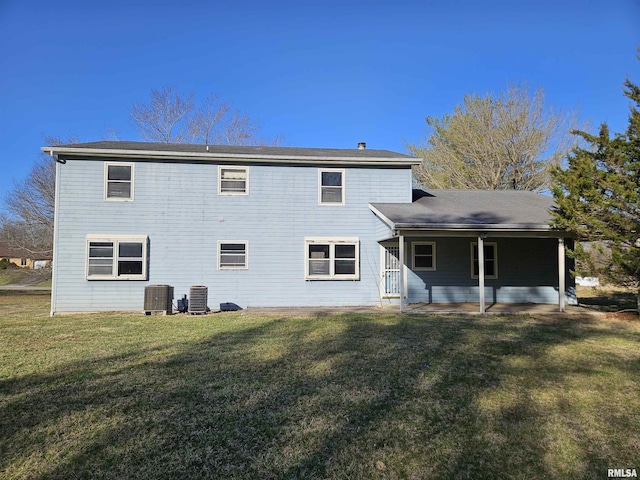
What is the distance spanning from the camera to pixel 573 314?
35.6ft

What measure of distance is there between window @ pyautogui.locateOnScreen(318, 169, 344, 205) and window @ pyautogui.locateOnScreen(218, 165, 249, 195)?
2.36 meters

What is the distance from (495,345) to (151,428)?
5.72 metres

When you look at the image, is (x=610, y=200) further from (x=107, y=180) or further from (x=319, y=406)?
(x=107, y=180)

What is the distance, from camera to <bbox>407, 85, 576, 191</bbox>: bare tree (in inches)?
876

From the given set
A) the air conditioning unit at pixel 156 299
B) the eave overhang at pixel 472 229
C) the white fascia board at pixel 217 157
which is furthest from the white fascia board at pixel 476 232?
the air conditioning unit at pixel 156 299

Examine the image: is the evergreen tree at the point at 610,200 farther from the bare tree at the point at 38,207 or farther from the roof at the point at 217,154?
the bare tree at the point at 38,207

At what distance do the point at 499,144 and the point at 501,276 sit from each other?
12370 millimetres

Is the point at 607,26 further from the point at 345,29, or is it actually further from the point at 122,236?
the point at 122,236

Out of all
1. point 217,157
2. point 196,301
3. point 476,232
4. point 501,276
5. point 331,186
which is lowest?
point 196,301

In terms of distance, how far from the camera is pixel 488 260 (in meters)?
13.2

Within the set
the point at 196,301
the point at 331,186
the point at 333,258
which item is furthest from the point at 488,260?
the point at 196,301

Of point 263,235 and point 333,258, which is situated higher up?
point 263,235

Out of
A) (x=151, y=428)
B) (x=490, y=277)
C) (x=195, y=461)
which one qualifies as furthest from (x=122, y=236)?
(x=490, y=277)

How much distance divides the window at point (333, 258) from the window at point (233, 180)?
103 inches
